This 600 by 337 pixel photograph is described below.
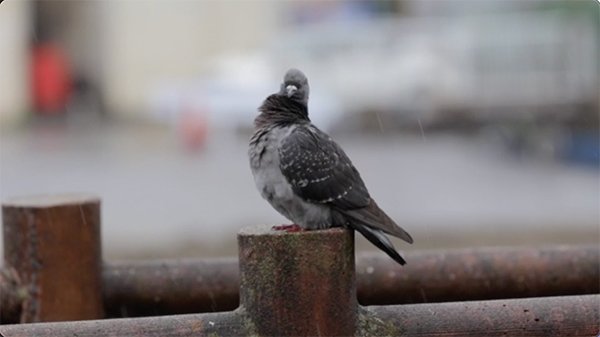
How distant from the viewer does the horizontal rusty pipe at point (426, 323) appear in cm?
330

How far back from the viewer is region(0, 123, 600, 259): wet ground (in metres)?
10.6

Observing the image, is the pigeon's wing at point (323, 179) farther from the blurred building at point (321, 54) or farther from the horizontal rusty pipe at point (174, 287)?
the blurred building at point (321, 54)

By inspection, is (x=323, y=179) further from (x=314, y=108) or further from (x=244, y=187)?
(x=314, y=108)

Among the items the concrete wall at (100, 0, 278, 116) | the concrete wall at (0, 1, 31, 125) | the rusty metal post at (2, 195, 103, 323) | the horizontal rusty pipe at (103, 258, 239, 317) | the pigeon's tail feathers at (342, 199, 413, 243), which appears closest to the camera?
the pigeon's tail feathers at (342, 199, 413, 243)

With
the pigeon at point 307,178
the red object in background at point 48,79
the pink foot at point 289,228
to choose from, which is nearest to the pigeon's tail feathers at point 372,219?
the pigeon at point 307,178

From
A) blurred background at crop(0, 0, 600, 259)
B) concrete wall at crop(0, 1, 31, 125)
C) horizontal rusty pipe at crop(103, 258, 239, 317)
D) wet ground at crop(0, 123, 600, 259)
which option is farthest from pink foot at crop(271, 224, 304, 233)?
concrete wall at crop(0, 1, 31, 125)

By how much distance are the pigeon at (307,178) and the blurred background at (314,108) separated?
5.86 m

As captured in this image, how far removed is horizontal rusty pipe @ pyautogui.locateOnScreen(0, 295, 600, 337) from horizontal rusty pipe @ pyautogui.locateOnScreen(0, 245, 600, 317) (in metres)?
1.02

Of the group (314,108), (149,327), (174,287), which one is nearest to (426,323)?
(149,327)

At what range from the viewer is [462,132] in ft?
76.9

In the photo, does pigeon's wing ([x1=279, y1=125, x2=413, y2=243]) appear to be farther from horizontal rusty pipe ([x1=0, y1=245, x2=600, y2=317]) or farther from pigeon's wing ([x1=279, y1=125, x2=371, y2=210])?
horizontal rusty pipe ([x1=0, y1=245, x2=600, y2=317])

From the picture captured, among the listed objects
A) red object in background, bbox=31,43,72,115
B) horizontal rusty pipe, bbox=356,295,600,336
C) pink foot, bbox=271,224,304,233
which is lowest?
horizontal rusty pipe, bbox=356,295,600,336

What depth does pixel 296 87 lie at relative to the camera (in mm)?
3713

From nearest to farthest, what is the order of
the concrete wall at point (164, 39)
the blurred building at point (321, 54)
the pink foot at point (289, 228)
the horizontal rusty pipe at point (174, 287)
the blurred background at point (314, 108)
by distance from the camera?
1. the pink foot at point (289, 228)
2. the horizontal rusty pipe at point (174, 287)
3. the blurred background at point (314, 108)
4. the blurred building at point (321, 54)
5. the concrete wall at point (164, 39)
